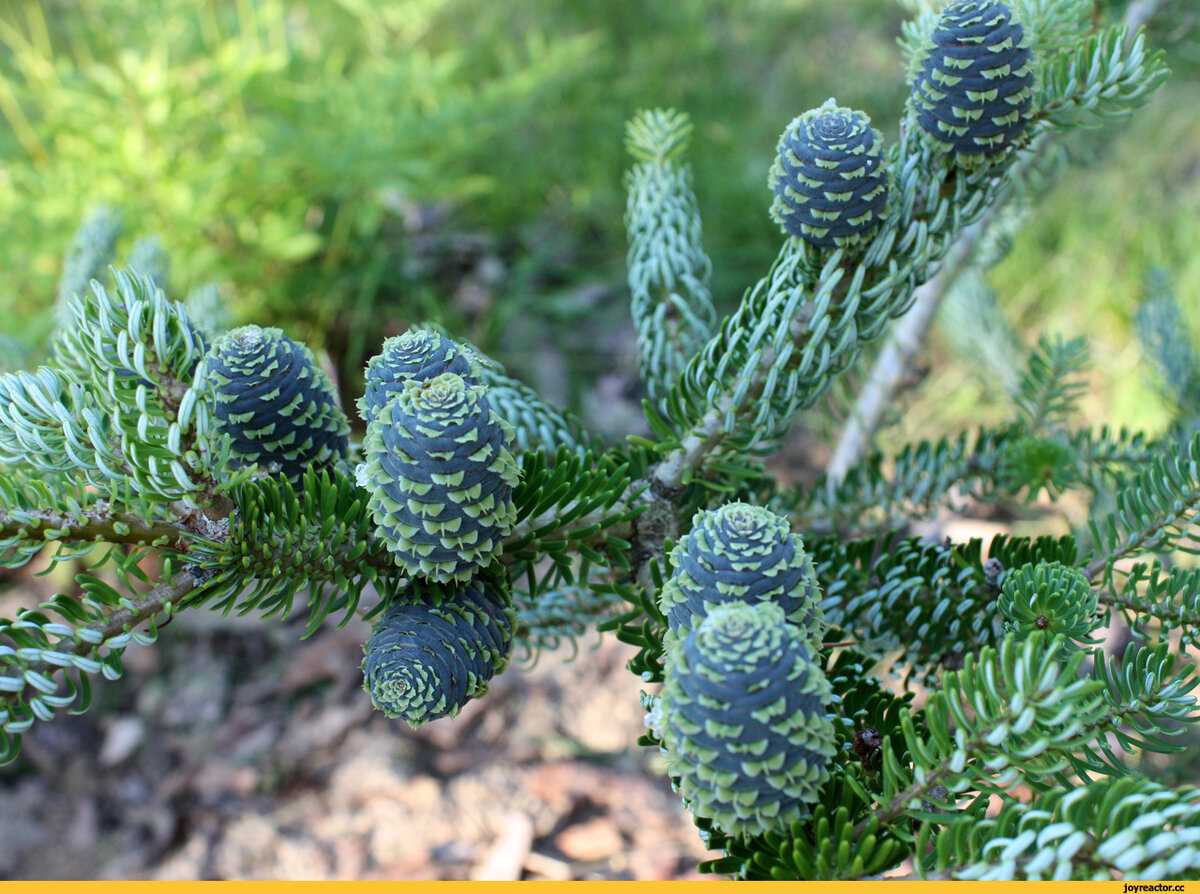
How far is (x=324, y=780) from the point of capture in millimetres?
1076

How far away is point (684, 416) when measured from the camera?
0.47 meters

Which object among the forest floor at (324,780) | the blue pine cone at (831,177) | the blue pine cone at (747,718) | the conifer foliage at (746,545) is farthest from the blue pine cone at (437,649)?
the forest floor at (324,780)

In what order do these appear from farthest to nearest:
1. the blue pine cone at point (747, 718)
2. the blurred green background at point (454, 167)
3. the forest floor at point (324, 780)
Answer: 1. the blurred green background at point (454, 167)
2. the forest floor at point (324, 780)
3. the blue pine cone at point (747, 718)

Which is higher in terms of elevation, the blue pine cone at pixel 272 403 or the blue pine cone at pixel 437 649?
the blue pine cone at pixel 272 403

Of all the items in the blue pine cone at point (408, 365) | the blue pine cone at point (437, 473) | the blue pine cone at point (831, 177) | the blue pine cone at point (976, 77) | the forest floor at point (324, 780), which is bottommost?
the forest floor at point (324, 780)

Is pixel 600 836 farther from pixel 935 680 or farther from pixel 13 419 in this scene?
pixel 13 419

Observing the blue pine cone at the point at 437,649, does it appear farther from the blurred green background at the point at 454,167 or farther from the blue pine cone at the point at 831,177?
the blurred green background at the point at 454,167

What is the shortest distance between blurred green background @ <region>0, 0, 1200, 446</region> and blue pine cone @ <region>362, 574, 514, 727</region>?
28.5 inches

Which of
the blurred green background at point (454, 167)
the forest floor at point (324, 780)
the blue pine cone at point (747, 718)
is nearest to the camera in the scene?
the blue pine cone at point (747, 718)

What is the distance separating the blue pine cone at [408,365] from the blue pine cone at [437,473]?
1 cm

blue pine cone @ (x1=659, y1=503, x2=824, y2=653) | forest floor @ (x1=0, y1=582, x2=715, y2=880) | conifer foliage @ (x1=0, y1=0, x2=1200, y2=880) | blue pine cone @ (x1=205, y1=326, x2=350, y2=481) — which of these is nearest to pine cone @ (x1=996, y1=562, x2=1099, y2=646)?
conifer foliage @ (x1=0, y1=0, x2=1200, y2=880)

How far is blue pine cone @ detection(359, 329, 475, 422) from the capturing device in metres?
0.38

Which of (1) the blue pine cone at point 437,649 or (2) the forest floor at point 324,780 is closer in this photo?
(1) the blue pine cone at point 437,649

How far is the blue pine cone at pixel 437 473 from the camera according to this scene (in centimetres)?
35
